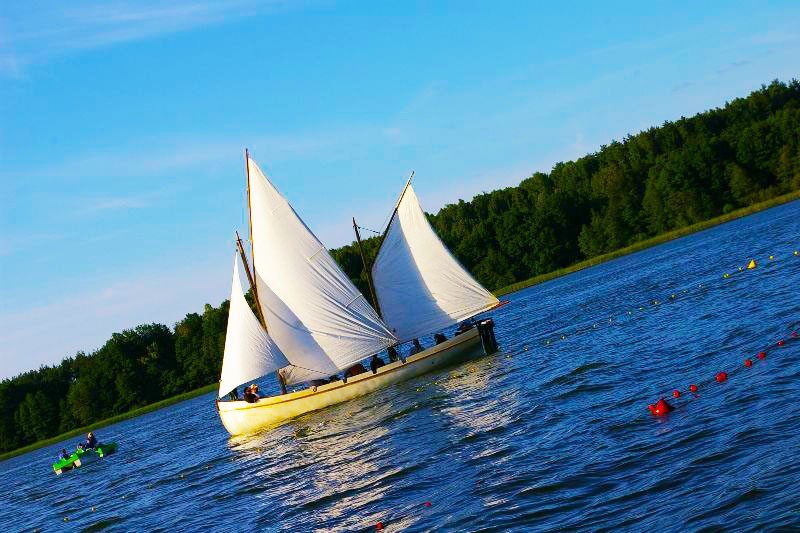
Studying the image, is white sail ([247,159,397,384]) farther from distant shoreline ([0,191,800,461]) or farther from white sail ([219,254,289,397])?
distant shoreline ([0,191,800,461])

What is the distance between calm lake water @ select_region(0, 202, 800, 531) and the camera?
17.7 meters

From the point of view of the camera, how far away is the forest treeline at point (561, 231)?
133m

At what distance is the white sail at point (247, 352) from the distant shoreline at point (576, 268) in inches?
3476

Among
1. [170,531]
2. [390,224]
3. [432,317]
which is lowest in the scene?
[170,531]

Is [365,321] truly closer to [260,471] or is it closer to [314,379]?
[314,379]

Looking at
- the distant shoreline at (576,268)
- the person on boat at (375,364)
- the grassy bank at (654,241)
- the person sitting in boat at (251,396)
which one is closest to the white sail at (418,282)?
the person on boat at (375,364)

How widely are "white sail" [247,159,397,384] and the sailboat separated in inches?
2.2

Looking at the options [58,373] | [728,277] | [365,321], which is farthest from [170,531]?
[58,373]

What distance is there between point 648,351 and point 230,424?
1023 inches

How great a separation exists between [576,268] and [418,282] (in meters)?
93.1

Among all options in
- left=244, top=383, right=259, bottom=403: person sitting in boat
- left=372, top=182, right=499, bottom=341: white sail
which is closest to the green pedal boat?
left=244, top=383, right=259, bottom=403: person sitting in boat

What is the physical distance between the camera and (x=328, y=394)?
48.1 meters

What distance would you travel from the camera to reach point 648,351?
34531 millimetres

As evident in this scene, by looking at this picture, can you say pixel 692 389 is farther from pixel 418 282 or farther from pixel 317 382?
pixel 317 382
